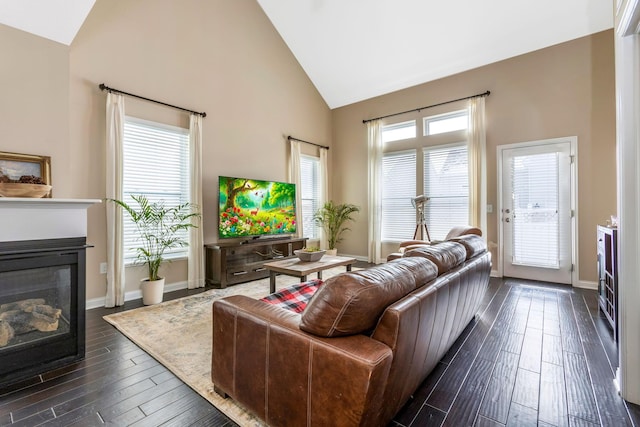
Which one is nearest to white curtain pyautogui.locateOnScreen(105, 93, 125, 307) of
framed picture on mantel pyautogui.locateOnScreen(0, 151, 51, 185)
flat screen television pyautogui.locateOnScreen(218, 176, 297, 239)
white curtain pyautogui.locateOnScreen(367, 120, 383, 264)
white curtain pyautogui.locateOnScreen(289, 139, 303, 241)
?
framed picture on mantel pyautogui.locateOnScreen(0, 151, 51, 185)

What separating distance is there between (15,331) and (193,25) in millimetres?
4051

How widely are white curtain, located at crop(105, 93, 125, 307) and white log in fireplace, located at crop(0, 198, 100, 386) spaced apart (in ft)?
4.39

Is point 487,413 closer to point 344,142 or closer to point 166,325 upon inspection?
point 166,325

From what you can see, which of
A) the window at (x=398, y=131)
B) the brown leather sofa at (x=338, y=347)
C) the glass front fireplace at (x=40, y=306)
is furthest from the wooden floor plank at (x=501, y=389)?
the window at (x=398, y=131)

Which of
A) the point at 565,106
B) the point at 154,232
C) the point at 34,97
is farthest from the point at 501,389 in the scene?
the point at 34,97

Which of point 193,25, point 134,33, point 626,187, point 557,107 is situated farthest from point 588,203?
point 134,33

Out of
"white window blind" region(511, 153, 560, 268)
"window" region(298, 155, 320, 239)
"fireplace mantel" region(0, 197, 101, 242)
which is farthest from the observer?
"window" region(298, 155, 320, 239)

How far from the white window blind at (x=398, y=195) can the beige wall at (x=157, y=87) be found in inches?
77.0

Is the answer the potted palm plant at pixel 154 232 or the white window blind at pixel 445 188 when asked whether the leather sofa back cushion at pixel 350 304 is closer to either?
the potted palm plant at pixel 154 232

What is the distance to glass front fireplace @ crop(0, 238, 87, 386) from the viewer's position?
178 centimetres

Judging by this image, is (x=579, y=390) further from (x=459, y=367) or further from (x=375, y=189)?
(x=375, y=189)

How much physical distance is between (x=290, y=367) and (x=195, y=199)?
3.36 m

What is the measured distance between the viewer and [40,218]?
1.85 metres

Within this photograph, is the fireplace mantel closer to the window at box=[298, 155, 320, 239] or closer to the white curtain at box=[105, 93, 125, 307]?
the white curtain at box=[105, 93, 125, 307]
